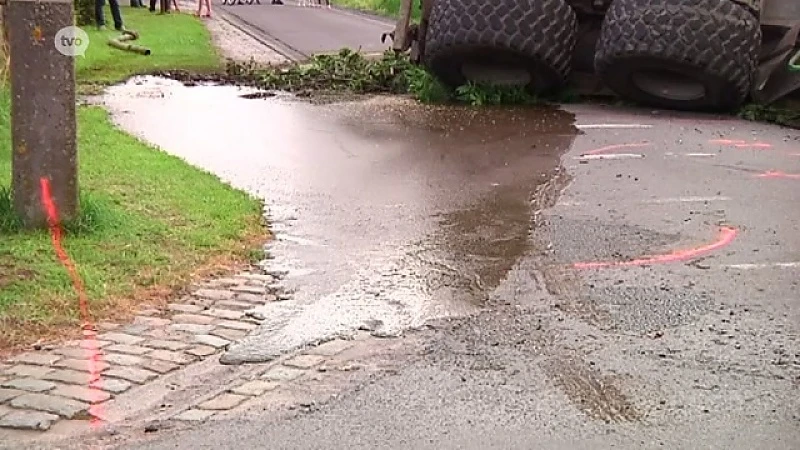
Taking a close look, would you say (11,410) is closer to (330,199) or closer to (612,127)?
(330,199)

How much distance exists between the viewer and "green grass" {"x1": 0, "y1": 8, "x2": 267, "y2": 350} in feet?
17.5

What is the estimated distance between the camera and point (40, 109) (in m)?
6.13

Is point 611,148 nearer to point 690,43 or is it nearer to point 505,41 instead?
point 690,43

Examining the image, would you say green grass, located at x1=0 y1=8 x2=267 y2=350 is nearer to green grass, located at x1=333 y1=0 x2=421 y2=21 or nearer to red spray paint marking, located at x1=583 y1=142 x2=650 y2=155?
red spray paint marking, located at x1=583 y1=142 x2=650 y2=155

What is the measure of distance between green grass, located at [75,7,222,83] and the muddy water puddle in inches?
54.8

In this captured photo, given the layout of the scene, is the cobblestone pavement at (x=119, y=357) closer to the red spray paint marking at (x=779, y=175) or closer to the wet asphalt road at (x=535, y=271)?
the wet asphalt road at (x=535, y=271)

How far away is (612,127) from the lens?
10.6 metres

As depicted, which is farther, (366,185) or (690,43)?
(690,43)

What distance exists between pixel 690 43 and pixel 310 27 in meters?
17.1

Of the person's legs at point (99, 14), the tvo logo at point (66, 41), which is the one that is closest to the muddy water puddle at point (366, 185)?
the tvo logo at point (66, 41)

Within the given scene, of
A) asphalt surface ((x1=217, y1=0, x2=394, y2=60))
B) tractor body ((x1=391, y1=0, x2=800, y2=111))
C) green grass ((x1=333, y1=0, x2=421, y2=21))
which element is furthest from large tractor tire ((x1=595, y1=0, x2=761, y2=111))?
green grass ((x1=333, y1=0, x2=421, y2=21))

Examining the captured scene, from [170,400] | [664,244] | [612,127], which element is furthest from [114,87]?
[170,400]

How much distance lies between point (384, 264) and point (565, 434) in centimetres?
229

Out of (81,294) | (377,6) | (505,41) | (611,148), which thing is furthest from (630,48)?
(377,6)
